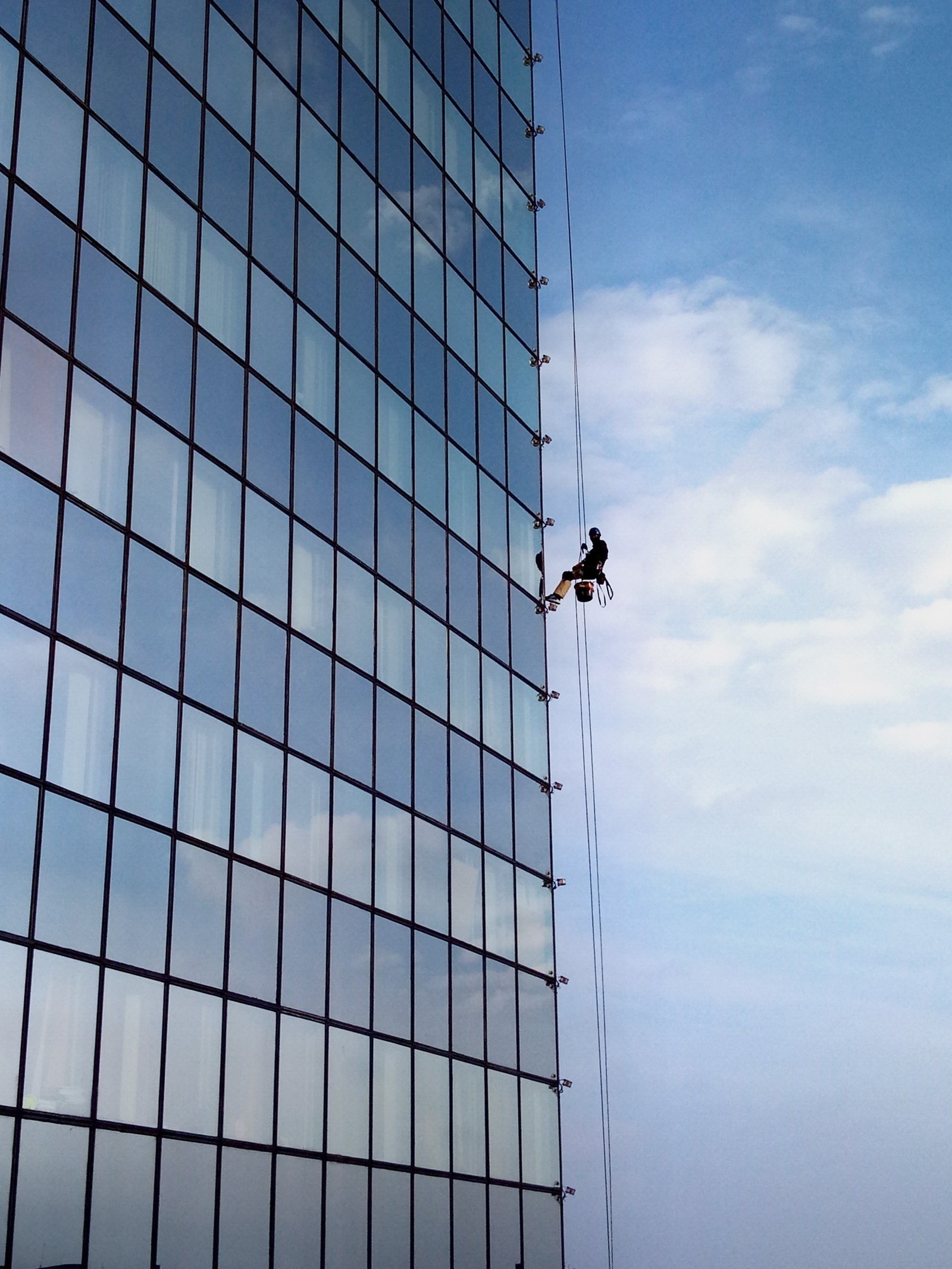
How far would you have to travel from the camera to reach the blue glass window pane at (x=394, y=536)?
32844 mm

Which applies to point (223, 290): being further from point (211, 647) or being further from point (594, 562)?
point (594, 562)

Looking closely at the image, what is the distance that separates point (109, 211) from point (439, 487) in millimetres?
12005

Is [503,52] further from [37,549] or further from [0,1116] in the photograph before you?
[0,1116]

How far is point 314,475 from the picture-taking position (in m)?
30.6

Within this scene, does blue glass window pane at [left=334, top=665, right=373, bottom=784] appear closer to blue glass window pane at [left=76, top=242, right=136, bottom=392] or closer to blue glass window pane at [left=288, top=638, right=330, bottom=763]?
blue glass window pane at [left=288, top=638, right=330, bottom=763]

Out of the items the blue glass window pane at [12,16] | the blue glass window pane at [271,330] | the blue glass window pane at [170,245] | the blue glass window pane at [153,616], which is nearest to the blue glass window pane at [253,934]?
the blue glass window pane at [153,616]

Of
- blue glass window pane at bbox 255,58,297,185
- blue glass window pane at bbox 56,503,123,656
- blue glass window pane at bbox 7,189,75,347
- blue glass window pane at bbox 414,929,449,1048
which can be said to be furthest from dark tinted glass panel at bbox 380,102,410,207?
blue glass window pane at bbox 414,929,449,1048

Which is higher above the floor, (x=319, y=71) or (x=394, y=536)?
(x=319, y=71)

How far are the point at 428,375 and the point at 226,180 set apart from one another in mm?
8257

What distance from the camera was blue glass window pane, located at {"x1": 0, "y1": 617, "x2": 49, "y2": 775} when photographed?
70.1 ft

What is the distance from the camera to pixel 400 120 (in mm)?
36812

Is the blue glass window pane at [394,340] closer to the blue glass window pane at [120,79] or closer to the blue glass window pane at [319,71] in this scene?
the blue glass window pane at [319,71]

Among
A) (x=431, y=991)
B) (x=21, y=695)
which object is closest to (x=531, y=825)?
(x=431, y=991)

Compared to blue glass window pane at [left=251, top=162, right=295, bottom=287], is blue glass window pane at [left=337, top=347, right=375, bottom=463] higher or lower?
lower
